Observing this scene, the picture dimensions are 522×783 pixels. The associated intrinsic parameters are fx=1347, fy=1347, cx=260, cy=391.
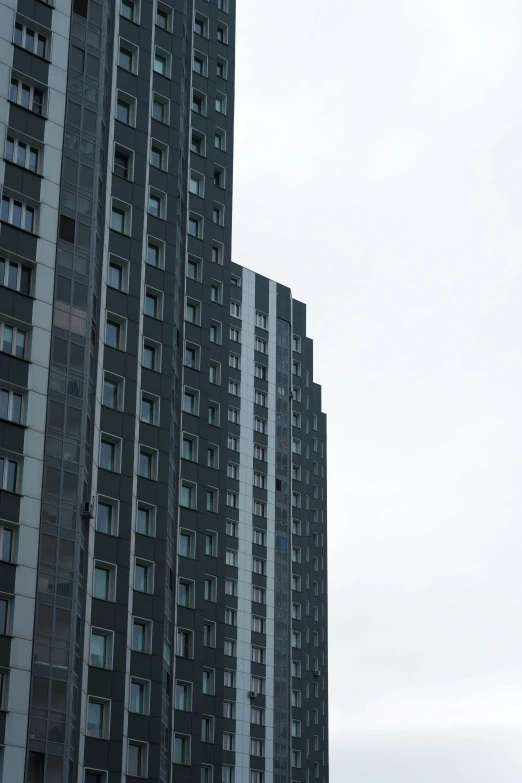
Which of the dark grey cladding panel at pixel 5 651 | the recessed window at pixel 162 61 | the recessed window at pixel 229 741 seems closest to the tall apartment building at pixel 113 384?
the dark grey cladding panel at pixel 5 651

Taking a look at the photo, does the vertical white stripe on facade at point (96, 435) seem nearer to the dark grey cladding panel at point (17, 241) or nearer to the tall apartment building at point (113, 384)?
the tall apartment building at point (113, 384)

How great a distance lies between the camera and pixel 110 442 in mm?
65062

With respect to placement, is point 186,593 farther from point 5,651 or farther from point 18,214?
point 18,214

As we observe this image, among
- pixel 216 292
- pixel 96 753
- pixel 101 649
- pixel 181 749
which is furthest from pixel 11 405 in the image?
pixel 216 292

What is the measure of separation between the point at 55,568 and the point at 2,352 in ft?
29.3

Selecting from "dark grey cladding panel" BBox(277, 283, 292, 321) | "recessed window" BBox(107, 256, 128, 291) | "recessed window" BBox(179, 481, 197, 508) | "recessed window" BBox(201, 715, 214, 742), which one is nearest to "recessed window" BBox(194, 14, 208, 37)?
"recessed window" BBox(107, 256, 128, 291)

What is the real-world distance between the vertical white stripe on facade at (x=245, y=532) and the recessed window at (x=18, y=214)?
2212 inches

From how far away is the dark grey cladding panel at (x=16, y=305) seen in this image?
55219 millimetres

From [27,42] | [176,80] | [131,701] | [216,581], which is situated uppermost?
[176,80]

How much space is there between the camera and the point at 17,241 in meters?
56.6

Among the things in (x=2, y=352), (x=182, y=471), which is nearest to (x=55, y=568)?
(x=2, y=352)

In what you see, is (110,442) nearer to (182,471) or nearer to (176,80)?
(182,471)

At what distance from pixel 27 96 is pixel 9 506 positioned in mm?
18816

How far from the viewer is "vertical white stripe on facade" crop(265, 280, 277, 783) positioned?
107125 mm
